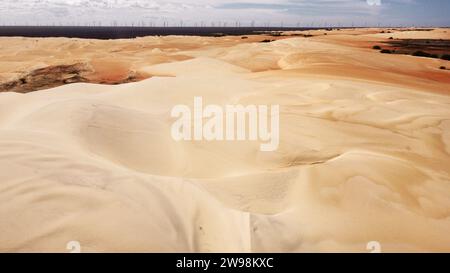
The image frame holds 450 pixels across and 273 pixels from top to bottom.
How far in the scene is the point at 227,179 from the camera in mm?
4379

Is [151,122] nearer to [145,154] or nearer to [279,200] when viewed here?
[145,154]

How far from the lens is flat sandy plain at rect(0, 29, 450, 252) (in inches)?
113

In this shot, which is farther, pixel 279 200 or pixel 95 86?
pixel 95 86

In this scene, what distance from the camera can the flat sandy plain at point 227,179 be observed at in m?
2.87

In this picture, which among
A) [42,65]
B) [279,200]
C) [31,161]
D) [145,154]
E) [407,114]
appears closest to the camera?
[31,161]

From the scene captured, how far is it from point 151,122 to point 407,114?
5.61m

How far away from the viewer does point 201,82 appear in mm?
10258

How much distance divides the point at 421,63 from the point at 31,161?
19.6 meters
